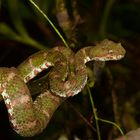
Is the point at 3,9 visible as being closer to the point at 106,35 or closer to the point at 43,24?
the point at 43,24

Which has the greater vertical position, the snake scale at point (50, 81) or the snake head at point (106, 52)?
the snake scale at point (50, 81)

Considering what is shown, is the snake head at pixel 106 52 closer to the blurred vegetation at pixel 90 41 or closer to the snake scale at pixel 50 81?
the snake scale at pixel 50 81

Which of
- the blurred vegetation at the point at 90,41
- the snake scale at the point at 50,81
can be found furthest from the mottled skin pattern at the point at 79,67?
the blurred vegetation at the point at 90,41

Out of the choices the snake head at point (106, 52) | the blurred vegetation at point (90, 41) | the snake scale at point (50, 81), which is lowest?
the blurred vegetation at point (90, 41)

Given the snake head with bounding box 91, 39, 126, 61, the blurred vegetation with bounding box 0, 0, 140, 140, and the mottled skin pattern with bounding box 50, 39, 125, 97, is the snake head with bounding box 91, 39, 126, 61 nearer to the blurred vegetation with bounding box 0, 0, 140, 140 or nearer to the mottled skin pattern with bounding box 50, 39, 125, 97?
the mottled skin pattern with bounding box 50, 39, 125, 97

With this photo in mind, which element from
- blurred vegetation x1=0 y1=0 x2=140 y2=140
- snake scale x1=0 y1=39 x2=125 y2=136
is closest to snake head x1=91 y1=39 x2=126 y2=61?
snake scale x1=0 y1=39 x2=125 y2=136

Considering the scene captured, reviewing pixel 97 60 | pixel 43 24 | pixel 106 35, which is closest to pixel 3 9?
pixel 43 24
